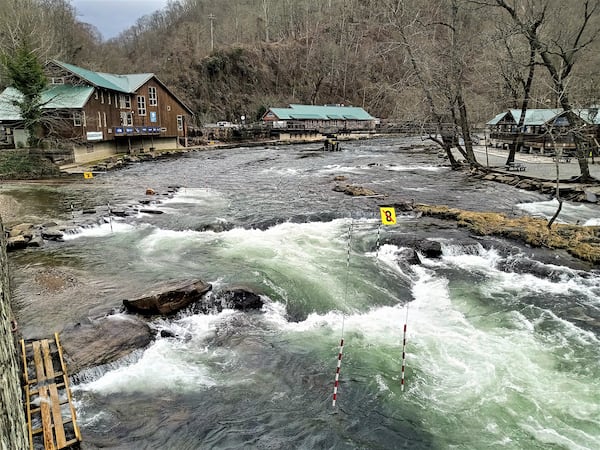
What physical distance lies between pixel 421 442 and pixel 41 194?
24732 millimetres

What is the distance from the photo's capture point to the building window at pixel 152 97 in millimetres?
49094

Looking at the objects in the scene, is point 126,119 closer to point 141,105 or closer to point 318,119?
point 141,105

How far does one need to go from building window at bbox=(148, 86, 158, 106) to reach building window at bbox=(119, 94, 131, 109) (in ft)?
10.5

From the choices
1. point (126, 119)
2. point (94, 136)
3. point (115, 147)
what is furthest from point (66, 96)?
point (126, 119)

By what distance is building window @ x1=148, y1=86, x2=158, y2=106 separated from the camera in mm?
49094

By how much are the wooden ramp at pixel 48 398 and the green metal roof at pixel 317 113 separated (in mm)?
75025

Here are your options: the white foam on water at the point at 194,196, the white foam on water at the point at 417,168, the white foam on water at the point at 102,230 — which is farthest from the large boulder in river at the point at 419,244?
the white foam on water at the point at 417,168

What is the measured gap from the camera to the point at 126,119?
4550 cm

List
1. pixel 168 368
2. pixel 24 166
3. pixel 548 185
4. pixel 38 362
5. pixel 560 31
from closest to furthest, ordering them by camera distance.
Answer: pixel 38 362 → pixel 168 368 → pixel 548 185 → pixel 560 31 → pixel 24 166

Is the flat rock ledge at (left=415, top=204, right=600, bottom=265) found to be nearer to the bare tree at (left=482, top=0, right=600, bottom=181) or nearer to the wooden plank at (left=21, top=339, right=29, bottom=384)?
the bare tree at (left=482, top=0, right=600, bottom=181)

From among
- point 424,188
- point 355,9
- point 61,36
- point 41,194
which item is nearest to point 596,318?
point 424,188

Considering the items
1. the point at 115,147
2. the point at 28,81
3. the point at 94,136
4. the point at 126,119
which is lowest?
Answer: the point at 115,147

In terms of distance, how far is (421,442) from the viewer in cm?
684

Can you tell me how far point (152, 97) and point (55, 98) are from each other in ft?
44.5
